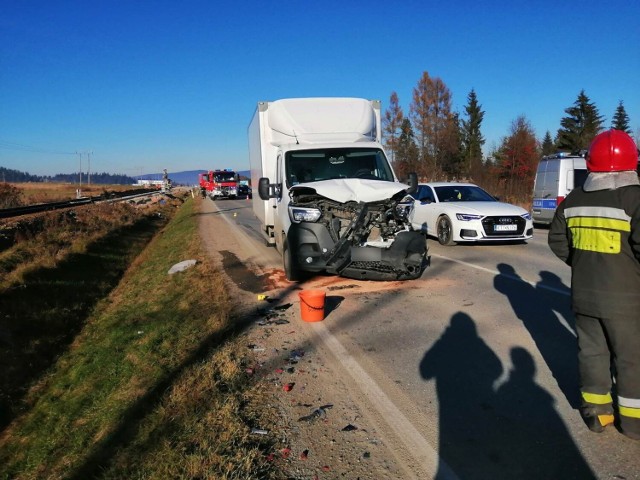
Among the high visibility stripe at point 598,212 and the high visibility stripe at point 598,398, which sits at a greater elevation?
the high visibility stripe at point 598,212

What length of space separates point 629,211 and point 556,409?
1531 mm

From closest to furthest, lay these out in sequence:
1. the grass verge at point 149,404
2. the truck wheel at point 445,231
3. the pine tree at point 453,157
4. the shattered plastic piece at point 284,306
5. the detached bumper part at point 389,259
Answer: the grass verge at point 149,404
the shattered plastic piece at point 284,306
the detached bumper part at point 389,259
the truck wheel at point 445,231
the pine tree at point 453,157

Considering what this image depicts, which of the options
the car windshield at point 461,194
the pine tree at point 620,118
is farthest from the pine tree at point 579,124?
the car windshield at point 461,194

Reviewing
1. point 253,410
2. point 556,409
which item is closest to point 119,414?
point 253,410

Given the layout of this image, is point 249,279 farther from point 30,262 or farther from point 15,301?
point 30,262

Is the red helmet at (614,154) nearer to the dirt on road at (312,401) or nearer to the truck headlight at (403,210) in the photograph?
the dirt on road at (312,401)

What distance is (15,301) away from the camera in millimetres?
9375

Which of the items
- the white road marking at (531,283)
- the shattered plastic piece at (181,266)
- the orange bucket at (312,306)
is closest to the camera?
the white road marking at (531,283)

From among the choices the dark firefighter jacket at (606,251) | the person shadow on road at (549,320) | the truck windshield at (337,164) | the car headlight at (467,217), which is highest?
the truck windshield at (337,164)

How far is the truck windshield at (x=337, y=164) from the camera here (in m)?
8.62

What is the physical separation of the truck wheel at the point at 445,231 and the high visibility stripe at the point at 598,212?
847cm

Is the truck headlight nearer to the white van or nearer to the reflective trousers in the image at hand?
the reflective trousers

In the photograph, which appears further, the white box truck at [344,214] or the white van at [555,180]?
the white van at [555,180]

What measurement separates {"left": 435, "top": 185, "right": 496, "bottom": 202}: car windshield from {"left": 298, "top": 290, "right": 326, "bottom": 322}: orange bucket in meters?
7.60
